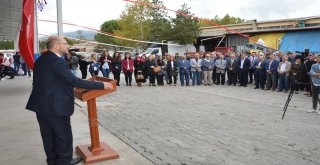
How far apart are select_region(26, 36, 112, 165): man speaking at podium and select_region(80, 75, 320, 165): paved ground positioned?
141cm

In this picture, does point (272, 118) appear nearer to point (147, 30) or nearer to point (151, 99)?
point (151, 99)

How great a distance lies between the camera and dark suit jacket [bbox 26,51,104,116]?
431cm

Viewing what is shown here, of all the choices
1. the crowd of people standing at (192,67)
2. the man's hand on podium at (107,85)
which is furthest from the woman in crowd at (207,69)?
the man's hand on podium at (107,85)

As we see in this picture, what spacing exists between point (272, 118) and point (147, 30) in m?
31.4

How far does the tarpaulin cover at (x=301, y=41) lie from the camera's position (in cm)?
2567

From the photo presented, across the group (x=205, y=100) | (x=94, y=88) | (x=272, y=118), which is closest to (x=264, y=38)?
(x=205, y=100)

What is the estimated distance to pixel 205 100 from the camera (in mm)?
11727

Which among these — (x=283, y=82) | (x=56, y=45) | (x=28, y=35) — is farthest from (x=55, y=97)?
(x=283, y=82)

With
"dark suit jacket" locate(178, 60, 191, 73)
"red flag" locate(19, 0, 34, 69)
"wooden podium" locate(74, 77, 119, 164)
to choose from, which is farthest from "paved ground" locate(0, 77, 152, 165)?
"dark suit jacket" locate(178, 60, 191, 73)

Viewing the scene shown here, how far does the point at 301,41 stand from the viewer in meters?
26.9

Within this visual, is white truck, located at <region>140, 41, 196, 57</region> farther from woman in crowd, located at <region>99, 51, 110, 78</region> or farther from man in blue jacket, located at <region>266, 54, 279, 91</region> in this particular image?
man in blue jacket, located at <region>266, 54, 279, 91</region>

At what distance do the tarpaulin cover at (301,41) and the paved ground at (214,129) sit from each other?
1563 centimetres

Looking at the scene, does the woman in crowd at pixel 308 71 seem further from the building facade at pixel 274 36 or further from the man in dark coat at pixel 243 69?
the building facade at pixel 274 36

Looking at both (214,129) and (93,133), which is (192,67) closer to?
(214,129)
